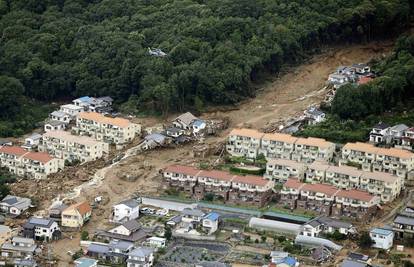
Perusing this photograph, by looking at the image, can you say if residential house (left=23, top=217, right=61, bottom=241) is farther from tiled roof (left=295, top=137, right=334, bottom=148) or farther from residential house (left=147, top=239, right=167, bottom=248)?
tiled roof (left=295, top=137, right=334, bottom=148)

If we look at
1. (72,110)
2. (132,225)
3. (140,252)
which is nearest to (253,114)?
(72,110)

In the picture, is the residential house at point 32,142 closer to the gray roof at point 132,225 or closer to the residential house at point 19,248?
the residential house at point 19,248

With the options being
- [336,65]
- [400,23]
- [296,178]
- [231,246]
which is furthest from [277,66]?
[231,246]

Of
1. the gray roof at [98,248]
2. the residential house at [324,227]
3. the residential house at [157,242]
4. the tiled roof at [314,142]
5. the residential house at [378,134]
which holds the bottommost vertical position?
the gray roof at [98,248]

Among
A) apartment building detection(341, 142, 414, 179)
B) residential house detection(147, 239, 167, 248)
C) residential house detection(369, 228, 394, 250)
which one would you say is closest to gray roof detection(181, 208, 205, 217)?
residential house detection(147, 239, 167, 248)

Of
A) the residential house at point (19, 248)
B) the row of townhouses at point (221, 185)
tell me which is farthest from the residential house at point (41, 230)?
the row of townhouses at point (221, 185)

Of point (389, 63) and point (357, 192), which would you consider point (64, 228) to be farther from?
point (389, 63)
